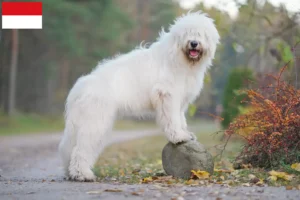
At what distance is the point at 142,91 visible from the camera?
772 centimetres

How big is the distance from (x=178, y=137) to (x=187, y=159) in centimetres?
42

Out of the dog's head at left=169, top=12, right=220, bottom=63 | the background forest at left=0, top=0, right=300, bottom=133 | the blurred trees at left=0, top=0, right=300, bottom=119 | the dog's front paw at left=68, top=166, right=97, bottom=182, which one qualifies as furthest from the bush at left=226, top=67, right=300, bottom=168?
the blurred trees at left=0, top=0, right=300, bottom=119

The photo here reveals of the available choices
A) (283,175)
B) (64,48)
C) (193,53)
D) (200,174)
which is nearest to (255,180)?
(283,175)

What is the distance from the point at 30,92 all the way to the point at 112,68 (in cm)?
3207

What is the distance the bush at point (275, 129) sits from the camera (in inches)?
324

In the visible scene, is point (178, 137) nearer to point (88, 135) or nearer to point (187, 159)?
point (187, 159)

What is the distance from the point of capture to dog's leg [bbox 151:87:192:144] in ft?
24.7

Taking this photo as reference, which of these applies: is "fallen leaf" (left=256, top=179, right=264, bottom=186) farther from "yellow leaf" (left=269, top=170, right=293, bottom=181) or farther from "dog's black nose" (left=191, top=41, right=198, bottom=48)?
"dog's black nose" (left=191, top=41, right=198, bottom=48)

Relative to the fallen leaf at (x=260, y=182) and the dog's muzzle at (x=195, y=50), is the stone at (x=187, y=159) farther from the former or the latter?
the dog's muzzle at (x=195, y=50)

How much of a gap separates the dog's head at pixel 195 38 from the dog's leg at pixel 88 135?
58.9 inches

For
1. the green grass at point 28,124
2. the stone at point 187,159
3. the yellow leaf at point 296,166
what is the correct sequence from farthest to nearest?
the green grass at point 28,124, the stone at point 187,159, the yellow leaf at point 296,166

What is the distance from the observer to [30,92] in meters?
38.7

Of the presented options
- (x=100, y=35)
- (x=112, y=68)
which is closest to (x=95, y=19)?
(x=100, y=35)

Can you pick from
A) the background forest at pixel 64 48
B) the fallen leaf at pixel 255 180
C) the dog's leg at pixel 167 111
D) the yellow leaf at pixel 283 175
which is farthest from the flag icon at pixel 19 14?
the yellow leaf at pixel 283 175
